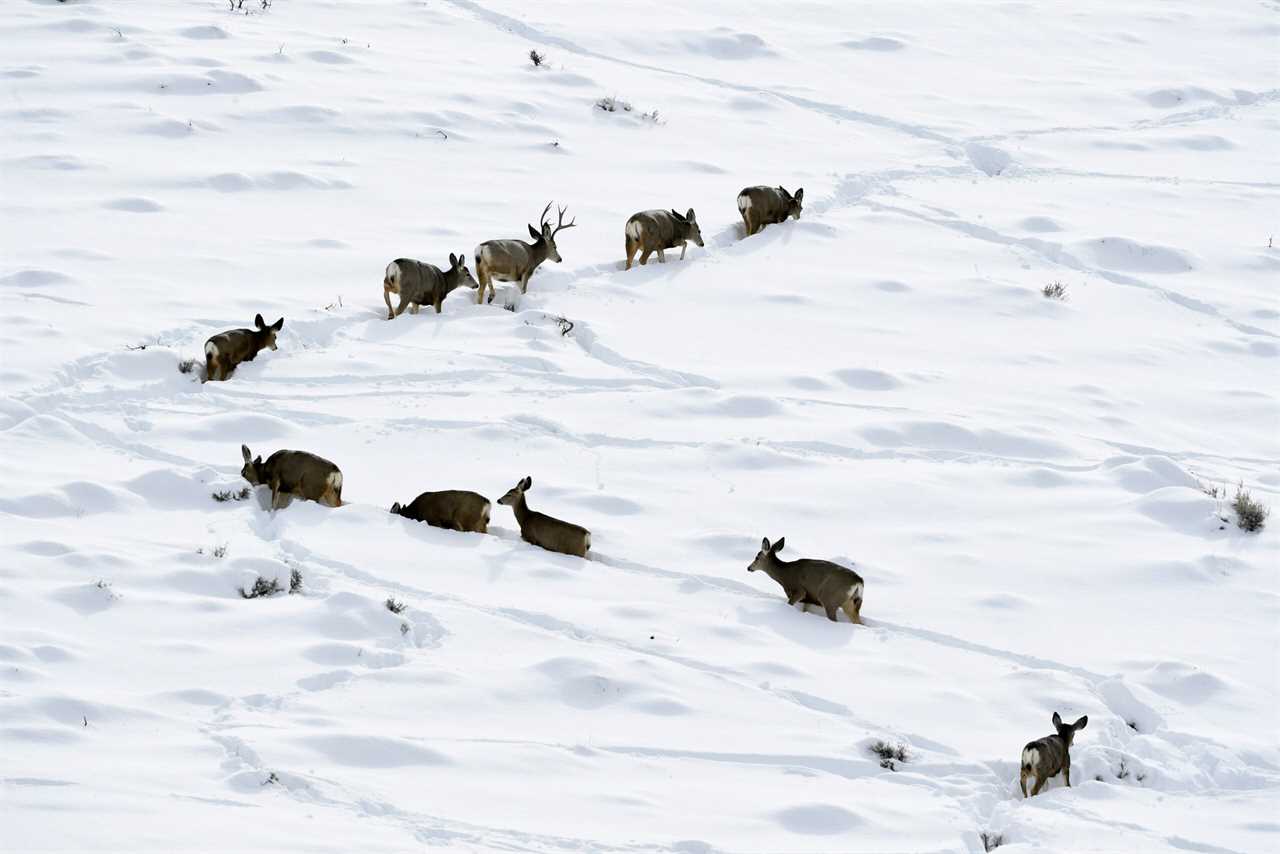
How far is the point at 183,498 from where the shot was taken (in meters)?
11.4

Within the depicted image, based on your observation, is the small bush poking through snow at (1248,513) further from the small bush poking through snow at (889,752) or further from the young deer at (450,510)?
the young deer at (450,510)

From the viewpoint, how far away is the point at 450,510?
442 inches

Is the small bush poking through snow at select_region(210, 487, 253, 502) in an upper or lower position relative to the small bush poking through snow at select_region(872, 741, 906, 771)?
upper

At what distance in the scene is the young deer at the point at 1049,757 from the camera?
8.47 meters

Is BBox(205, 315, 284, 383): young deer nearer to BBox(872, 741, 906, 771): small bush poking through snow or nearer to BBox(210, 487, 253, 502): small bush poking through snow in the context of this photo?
BBox(210, 487, 253, 502): small bush poking through snow

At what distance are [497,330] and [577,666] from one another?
656 centimetres

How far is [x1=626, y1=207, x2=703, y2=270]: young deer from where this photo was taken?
16.8m

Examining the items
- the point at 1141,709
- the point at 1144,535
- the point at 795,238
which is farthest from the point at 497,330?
the point at 1141,709

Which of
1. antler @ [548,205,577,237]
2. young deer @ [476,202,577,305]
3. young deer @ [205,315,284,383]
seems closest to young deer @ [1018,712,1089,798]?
young deer @ [205,315,284,383]

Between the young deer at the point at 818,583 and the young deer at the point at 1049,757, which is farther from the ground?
the young deer at the point at 818,583

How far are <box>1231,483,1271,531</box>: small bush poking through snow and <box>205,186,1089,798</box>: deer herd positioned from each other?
3565mm

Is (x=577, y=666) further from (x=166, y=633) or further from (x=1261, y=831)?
(x=1261, y=831)

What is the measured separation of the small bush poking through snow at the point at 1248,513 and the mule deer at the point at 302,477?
7.07 meters

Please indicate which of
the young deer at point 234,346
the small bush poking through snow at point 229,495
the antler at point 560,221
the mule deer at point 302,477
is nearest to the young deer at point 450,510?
the mule deer at point 302,477
